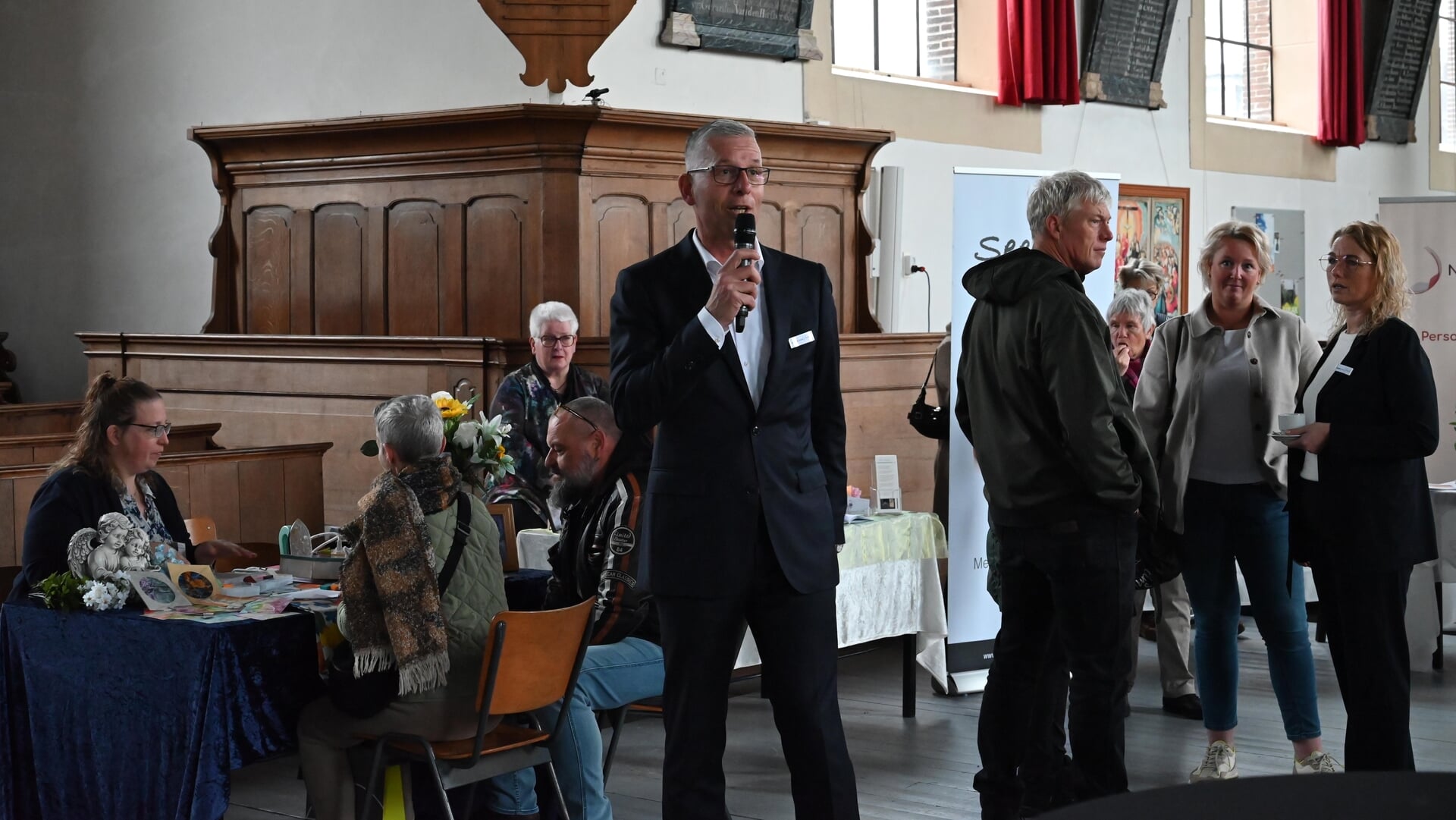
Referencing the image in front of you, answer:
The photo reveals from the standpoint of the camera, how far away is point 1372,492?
157 inches

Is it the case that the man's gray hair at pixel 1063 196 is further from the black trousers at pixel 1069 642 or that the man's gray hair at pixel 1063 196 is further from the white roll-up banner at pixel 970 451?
the white roll-up banner at pixel 970 451

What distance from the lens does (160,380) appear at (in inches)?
342

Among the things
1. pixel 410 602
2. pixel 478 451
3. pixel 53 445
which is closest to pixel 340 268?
pixel 53 445

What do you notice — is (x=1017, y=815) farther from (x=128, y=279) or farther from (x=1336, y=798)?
(x=128, y=279)

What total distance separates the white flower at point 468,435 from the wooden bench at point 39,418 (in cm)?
567

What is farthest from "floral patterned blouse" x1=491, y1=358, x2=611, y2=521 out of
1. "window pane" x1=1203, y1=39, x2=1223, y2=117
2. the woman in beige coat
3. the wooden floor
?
"window pane" x1=1203, y1=39, x2=1223, y2=117

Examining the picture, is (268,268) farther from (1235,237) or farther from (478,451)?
(1235,237)

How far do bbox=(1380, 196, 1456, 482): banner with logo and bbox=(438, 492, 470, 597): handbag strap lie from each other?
17.6 ft

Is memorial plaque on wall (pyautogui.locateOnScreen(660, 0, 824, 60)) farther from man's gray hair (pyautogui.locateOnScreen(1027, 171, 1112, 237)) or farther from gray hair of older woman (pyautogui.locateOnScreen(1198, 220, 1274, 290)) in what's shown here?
man's gray hair (pyautogui.locateOnScreen(1027, 171, 1112, 237))

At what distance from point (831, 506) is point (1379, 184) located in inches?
534

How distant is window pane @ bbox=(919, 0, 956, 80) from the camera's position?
1079 centimetres

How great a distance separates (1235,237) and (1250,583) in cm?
96

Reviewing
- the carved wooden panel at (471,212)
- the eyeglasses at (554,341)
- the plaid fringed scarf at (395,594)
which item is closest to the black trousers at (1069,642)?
the plaid fringed scarf at (395,594)

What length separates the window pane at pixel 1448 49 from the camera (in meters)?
16.2
